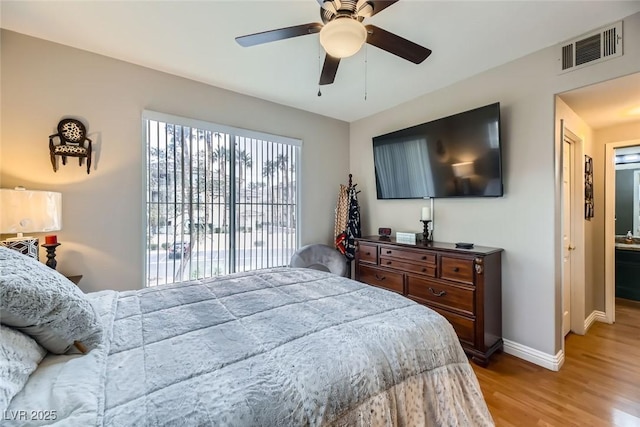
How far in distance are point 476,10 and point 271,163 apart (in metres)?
2.58

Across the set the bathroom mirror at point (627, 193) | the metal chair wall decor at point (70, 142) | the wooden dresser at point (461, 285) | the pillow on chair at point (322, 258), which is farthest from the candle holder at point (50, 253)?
A: the bathroom mirror at point (627, 193)

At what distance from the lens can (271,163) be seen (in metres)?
3.62

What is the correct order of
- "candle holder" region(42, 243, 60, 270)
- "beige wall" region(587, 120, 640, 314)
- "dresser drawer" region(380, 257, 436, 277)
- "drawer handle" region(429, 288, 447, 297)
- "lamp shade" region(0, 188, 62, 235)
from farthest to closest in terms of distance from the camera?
"beige wall" region(587, 120, 640, 314) → "dresser drawer" region(380, 257, 436, 277) → "drawer handle" region(429, 288, 447, 297) → "candle holder" region(42, 243, 60, 270) → "lamp shade" region(0, 188, 62, 235)

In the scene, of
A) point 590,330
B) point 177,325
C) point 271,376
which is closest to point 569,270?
point 590,330

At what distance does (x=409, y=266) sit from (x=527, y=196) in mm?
1275

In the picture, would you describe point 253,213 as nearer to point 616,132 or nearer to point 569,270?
→ point 569,270

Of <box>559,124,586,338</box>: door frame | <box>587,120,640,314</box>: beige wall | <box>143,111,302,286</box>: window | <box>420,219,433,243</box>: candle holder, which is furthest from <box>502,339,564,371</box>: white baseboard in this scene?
<box>143,111,302,286</box>: window

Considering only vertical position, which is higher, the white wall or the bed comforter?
the white wall

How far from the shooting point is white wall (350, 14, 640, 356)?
7.63 ft

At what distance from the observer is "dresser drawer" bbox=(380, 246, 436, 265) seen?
271cm

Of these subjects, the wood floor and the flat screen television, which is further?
the flat screen television

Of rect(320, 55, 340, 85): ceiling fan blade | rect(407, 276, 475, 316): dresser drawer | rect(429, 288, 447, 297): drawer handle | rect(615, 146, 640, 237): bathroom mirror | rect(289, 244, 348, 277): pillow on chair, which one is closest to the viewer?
rect(320, 55, 340, 85): ceiling fan blade

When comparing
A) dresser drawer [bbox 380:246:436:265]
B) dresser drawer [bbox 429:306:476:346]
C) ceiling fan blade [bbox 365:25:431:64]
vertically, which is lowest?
dresser drawer [bbox 429:306:476:346]

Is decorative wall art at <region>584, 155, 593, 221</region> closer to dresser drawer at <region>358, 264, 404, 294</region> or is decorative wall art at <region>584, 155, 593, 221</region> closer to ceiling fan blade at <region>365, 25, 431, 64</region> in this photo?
dresser drawer at <region>358, 264, 404, 294</region>
